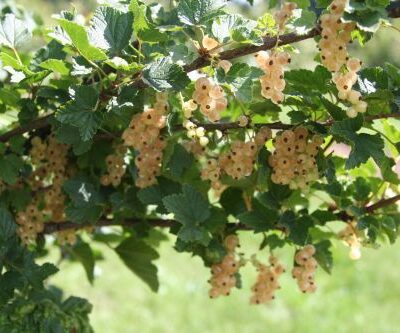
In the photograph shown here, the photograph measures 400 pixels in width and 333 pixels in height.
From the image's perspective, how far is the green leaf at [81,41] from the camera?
97cm

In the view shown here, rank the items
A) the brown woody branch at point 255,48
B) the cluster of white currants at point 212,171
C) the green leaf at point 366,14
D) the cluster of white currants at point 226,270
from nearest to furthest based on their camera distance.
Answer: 1. the green leaf at point 366,14
2. the brown woody branch at point 255,48
3. the cluster of white currants at point 212,171
4. the cluster of white currants at point 226,270

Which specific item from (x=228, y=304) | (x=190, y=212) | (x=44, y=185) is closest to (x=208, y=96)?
(x=190, y=212)

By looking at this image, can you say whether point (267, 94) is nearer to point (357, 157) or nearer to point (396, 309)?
point (357, 157)

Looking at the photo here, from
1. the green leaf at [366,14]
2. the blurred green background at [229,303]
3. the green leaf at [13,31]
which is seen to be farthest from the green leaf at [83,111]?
the blurred green background at [229,303]

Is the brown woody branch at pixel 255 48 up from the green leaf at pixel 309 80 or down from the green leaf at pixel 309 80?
up

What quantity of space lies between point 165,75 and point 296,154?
0.83 ft

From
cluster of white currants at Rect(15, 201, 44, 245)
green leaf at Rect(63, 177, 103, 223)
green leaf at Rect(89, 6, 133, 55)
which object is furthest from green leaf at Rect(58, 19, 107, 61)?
cluster of white currants at Rect(15, 201, 44, 245)

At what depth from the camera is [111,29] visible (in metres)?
1.04

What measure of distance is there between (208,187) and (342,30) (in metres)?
0.49

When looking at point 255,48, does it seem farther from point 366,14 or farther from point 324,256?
point 324,256

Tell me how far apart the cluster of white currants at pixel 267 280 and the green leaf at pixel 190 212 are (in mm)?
199

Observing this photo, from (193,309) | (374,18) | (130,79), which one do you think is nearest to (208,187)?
(130,79)

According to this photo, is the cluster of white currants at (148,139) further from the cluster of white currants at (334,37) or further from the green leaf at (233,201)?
the cluster of white currants at (334,37)

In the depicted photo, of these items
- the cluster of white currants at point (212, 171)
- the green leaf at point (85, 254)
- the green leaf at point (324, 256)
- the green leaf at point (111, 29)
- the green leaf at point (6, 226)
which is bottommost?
the green leaf at point (85, 254)
